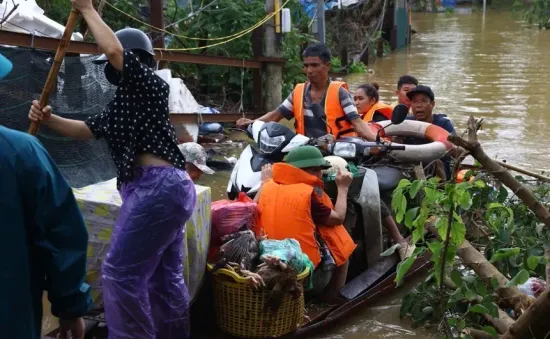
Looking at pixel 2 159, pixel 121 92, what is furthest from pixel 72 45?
pixel 2 159

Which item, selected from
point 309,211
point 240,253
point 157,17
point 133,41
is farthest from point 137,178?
point 157,17

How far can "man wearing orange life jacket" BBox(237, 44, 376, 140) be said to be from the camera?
230 inches

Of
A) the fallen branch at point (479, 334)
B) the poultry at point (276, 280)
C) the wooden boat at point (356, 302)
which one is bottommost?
the wooden boat at point (356, 302)

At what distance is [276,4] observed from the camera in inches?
439

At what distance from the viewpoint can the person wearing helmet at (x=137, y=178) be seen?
364 centimetres

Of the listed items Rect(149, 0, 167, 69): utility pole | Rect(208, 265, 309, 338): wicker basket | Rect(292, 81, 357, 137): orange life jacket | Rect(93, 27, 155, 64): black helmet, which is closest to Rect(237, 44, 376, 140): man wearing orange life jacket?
Rect(292, 81, 357, 137): orange life jacket

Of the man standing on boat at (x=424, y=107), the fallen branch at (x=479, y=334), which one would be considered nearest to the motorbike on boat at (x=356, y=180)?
the man standing on boat at (x=424, y=107)

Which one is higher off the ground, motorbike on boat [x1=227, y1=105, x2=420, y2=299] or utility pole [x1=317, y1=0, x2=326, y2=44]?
utility pole [x1=317, y1=0, x2=326, y2=44]

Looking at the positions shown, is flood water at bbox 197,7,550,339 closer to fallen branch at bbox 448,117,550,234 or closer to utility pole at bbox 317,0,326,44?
utility pole at bbox 317,0,326,44

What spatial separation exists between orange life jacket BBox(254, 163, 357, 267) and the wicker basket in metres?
0.39

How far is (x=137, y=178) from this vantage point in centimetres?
373

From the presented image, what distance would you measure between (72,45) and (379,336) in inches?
177

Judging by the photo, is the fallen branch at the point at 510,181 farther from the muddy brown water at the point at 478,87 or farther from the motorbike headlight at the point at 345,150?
the motorbike headlight at the point at 345,150

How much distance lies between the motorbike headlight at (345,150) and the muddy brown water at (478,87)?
1.09 m
